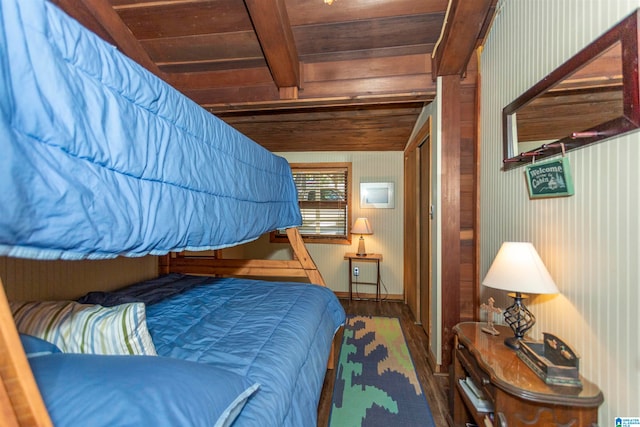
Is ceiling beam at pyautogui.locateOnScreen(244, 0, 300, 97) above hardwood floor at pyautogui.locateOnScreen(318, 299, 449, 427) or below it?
above

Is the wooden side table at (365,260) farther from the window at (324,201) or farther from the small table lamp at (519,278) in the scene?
the small table lamp at (519,278)

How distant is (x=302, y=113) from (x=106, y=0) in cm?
169

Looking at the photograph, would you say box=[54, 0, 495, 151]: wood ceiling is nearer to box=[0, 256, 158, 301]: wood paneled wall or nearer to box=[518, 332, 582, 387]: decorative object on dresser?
box=[0, 256, 158, 301]: wood paneled wall

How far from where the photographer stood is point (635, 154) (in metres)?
0.82

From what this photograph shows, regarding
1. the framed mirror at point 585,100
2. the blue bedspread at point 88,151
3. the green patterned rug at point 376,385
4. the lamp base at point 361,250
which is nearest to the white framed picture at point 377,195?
the lamp base at point 361,250

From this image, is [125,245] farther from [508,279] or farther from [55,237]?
[508,279]

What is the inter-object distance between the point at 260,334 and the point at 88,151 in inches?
37.7

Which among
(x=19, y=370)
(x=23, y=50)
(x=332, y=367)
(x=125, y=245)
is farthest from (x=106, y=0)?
(x=332, y=367)

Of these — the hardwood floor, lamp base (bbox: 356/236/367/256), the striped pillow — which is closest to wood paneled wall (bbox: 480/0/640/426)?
the hardwood floor

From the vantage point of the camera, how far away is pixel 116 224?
65 cm

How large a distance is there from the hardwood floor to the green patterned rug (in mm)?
43

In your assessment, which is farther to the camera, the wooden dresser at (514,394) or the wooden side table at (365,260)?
the wooden side table at (365,260)

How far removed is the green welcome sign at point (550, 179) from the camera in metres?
1.08

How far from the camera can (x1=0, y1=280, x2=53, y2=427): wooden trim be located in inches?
13.7
